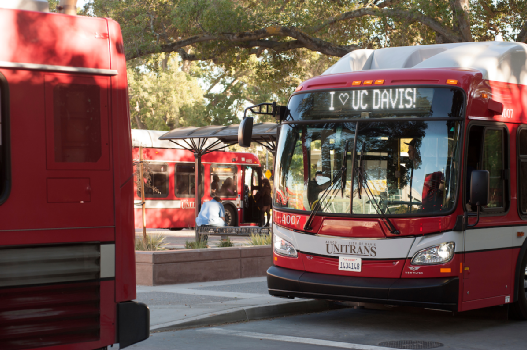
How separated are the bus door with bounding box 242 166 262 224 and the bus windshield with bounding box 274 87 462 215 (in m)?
21.1

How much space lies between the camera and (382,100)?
29.1 feet

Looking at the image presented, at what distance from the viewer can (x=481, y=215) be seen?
28.5ft

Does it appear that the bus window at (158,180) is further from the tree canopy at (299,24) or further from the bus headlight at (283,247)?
the bus headlight at (283,247)

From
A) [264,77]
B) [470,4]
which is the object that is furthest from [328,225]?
[264,77]

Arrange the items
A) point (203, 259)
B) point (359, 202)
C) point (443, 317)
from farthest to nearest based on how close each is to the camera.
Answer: point (203, 259) → point (443, 317) → point (359, 202)

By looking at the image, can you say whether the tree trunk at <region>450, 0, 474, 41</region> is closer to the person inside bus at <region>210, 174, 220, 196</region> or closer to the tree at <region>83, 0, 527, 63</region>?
the tree at <region>83, 0, 527, 63</region>

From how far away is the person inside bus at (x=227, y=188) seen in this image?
97.9ft

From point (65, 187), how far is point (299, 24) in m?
14.6

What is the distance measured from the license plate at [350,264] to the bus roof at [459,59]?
8.78 ft

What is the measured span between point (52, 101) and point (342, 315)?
6.06 m

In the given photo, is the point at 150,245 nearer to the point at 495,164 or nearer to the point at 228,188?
the point at 495,164

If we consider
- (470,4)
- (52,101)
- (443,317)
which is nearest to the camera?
(52,101)

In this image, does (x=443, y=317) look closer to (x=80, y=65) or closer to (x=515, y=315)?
(x=515, y=315)

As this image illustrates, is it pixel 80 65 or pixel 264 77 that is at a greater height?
pixel 264 77
